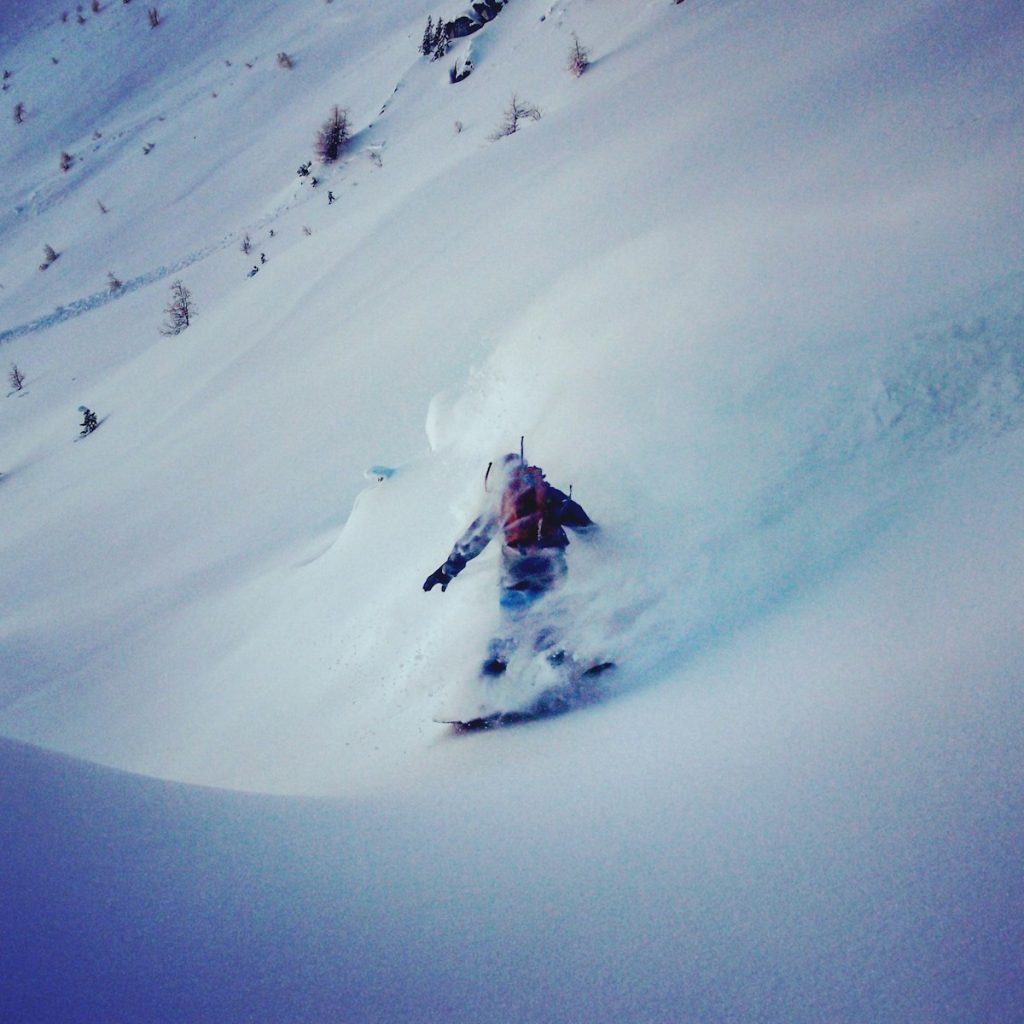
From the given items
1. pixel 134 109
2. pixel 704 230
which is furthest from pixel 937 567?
pixel 134 109

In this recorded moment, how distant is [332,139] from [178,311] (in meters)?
4.54

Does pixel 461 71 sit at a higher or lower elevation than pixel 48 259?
higher

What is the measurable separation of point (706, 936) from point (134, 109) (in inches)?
839

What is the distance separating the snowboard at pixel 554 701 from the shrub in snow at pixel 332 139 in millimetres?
12113

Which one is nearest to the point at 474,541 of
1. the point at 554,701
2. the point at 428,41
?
the point at 554,701

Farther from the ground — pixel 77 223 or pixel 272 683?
pixel 77 223

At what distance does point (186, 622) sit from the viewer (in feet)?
15.7

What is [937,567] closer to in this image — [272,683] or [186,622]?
[272,683]

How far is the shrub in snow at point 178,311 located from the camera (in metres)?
9.93

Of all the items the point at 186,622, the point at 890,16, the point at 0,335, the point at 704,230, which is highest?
the point at 0,335

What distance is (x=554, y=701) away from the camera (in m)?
2.54

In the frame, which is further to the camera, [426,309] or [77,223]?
[77,223]

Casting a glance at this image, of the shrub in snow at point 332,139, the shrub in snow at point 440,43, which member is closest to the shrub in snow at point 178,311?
the shrub in snow at point 332,139

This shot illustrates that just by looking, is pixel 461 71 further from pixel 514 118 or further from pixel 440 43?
pixel 514 118
